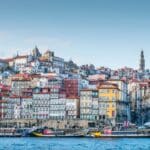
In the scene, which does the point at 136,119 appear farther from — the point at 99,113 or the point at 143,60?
the point at 143,60

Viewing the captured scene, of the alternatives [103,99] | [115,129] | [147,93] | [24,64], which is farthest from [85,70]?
[115,129]

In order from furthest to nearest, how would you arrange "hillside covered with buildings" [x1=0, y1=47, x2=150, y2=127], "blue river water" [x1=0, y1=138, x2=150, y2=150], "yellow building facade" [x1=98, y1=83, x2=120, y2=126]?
"yellow building facade" [x1=98, y1=83, x2=120, y2=126]
"hillside covered with buildings" [x1=0, y1=47, x2=150, y2=127]
"blue river water" [x1=0, y1=138, x2=150, y2=150]

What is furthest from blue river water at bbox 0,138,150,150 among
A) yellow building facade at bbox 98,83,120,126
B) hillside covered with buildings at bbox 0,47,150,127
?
yellow building facade at bbox 98,83,120,126

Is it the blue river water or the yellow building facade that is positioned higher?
the yellow building facade

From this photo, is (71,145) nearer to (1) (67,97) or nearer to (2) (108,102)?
(1) (67,97)

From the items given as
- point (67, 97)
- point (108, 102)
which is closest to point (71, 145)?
point (67, 97)

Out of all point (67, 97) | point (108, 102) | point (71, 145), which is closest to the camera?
point (71, 145)

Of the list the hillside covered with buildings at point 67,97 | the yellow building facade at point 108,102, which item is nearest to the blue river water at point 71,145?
the hillside covered with buildings at point 67,97

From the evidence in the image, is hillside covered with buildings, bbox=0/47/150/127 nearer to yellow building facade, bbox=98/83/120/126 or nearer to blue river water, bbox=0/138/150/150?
yellow building facade, bbox=98/83/120/126

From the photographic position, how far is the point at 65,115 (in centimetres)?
9088

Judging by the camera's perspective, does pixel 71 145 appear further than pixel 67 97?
No

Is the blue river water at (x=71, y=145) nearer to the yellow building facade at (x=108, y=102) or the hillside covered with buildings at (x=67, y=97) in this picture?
the hillside covered with buildings at (x=67, y=97)

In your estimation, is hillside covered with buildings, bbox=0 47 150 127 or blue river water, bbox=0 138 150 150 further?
hillside covered with buildings, bbox=0 47 150 127

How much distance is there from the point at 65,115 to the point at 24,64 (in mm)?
31129
